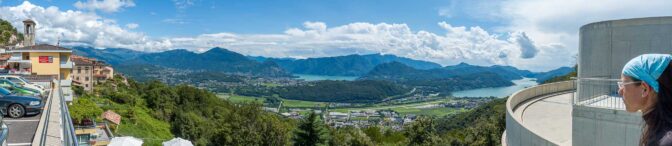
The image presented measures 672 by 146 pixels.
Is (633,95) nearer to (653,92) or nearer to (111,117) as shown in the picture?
(653,92)

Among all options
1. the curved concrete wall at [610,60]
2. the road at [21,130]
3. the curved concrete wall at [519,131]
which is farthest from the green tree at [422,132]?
the road at [21,130]

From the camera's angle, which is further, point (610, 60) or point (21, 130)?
point (610, 60)

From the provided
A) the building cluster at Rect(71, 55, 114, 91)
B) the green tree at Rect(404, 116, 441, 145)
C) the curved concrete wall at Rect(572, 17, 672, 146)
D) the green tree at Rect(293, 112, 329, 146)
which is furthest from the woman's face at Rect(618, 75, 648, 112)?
the building cluster at Rect(71, 55, 114, 91)

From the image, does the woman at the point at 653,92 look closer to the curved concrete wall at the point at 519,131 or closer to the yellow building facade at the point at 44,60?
the curved concrete wall at the point at 519,131

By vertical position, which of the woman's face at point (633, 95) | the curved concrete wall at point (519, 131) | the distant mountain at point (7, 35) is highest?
the distant mountain at point (7, 35)

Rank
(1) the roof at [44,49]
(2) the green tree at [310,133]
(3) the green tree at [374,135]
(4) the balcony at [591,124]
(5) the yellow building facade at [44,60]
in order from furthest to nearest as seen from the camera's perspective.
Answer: (3) the green tree at [374,135], (2) the green tree at [310,133], (5) the yellow building facade at [44,60], (1) the roof at [44,49], (4) the balcony at [591,124]

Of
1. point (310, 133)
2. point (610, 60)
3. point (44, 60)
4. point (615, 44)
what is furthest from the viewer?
point (310, 133)

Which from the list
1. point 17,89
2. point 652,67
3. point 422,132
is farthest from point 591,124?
point 422,132

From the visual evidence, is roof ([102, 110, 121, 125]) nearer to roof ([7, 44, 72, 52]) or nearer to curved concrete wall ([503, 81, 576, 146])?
roof ([7, 44, 72, 52])

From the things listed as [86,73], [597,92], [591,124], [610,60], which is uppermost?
[610,60]
